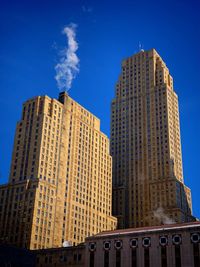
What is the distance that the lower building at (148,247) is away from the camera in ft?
360

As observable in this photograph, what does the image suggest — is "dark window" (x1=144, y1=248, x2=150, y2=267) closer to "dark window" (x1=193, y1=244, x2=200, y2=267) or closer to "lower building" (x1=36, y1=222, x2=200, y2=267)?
"lower building" (x1=36, y1=222, x2=200, y2=267)

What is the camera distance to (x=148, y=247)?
380ft

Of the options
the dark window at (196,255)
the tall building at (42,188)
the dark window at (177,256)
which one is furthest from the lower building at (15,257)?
the dark window at (196,255)

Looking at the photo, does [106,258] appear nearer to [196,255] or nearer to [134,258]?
[134,258]

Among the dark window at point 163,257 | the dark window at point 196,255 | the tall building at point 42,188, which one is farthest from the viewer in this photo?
the tall building at point 42,188

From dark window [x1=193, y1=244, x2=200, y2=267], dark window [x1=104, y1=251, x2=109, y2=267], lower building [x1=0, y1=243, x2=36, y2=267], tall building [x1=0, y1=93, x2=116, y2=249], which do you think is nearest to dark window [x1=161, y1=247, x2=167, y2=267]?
dark window [x1=193, y1=244, x2=200, y2=267]

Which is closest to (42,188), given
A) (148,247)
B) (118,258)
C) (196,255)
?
(118,258)

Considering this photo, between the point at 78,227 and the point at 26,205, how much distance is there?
3483 cm

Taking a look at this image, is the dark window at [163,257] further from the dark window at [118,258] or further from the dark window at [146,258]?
the dark window at [118,258]

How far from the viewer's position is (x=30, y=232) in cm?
16012

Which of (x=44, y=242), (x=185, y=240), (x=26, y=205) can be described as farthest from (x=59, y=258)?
(x=185, y=240)

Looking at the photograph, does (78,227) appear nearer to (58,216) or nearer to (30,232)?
(58,216)

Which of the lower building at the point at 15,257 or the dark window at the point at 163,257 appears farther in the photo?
the lower building at the point at 15,257

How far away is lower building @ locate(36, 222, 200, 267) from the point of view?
4323 inches
